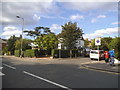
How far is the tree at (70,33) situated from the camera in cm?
2470

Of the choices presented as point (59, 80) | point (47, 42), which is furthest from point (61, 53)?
point (59, 80)

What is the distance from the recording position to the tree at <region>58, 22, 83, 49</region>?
2470 centimetres

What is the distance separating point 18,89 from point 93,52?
1638 cm

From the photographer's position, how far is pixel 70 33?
81.3ft

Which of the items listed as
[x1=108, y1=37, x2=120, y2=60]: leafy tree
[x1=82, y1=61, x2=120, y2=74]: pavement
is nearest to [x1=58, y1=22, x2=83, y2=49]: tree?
[x1=108, y1=37, x2=120, y2=60]: leafy tree

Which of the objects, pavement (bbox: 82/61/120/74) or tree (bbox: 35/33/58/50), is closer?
pavement (bbox: 82/61/120/74)

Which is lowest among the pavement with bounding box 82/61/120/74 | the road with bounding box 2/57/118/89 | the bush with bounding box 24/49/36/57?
the road with bounding box 2/57/118/89

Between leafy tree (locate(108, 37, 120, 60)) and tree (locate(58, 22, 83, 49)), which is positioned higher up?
tree (locate(58, 22, 83, 49))

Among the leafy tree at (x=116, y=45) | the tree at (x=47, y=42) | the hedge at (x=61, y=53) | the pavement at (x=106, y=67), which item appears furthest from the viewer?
the tree at (x=47, y=42)

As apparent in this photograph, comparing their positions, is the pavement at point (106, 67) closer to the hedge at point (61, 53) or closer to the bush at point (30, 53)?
the hedge at point (61, 53)

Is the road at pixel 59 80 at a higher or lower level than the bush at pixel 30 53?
lower

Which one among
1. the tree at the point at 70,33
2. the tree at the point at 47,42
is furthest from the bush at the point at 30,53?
the tree at the point at 70,33

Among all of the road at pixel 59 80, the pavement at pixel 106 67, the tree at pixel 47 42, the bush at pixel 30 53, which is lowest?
the road at pixel 59 80

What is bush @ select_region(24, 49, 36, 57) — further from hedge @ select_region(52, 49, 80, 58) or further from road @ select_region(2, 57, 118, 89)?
road @ select_region(2, 57, 118, 89)
